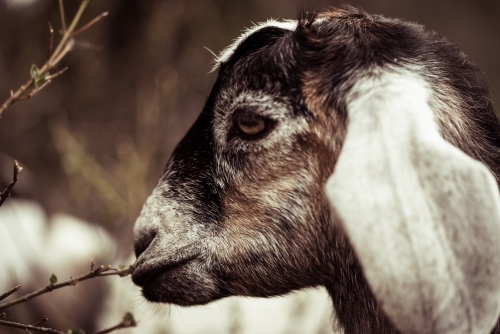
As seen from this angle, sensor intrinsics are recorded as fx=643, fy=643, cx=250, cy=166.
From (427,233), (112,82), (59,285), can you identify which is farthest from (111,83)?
(427,233)

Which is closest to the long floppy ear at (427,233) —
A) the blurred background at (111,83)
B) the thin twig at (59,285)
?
the thin twig at (59,285)

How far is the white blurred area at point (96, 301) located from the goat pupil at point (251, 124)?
1384 mm

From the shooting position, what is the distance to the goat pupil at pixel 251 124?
1807 millimetres

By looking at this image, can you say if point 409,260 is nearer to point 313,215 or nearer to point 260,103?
point 313,215

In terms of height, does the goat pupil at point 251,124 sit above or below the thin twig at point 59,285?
above

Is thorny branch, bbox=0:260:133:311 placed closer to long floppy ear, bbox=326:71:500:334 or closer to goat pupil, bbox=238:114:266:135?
goat pupil, bbox=238:114:266:135

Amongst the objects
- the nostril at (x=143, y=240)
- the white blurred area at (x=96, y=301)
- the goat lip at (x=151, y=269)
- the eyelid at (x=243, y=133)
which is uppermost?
the eyelid at (x=243, y=133)

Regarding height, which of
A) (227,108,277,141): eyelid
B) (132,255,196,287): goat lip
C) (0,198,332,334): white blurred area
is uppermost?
(227,108,277,141): eyelid

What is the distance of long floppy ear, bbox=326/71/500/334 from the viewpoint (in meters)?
1.42

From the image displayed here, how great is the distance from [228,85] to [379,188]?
65 cm

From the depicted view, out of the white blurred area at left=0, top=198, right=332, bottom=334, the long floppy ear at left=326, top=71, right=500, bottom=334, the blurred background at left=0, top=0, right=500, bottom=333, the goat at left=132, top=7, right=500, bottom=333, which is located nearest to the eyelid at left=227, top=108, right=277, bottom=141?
the goat at left=132, top=7, right=500, bottom=333

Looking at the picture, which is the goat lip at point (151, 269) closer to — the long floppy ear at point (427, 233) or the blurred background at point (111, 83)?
the long floppy ear at point (427, 233)

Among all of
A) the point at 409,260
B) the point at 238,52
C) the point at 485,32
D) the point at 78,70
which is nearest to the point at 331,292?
the point at 409,260

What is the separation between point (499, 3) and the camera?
24.0 ft
